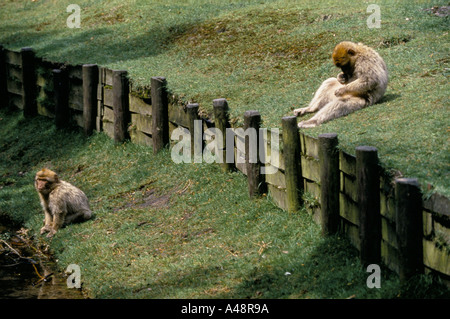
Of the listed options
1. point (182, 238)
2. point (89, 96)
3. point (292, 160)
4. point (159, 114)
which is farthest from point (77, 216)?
point (89, 96)

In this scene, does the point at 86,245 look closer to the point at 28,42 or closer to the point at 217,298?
the point at 217,298

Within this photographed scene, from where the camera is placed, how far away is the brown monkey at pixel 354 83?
32.3 feet

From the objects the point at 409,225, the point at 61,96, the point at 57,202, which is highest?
the point at 61,96

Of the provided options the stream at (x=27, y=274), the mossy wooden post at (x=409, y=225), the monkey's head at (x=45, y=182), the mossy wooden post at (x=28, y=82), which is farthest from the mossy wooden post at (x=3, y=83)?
the mossy wooden post at (x=409, y=225)

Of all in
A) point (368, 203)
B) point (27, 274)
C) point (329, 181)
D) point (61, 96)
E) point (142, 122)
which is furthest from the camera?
point (61, 96)

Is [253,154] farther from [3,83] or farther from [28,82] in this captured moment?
[3,83]

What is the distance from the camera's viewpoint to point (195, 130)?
11570mm

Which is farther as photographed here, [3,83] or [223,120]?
[3,83]

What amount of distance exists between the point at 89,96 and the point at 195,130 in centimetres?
420

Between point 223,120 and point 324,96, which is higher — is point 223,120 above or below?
below

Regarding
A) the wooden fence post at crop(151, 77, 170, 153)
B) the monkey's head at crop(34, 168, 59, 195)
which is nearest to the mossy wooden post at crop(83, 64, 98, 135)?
the wooden fence post at crop(151, 77, 170, 153)

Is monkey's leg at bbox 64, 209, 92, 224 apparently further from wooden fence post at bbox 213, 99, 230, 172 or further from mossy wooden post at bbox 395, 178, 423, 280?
mossy wooden post at bbox 395, 178, 423, 280

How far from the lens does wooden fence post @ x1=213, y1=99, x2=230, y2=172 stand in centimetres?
1075

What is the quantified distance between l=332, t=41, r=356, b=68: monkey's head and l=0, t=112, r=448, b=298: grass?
7.88 ft
